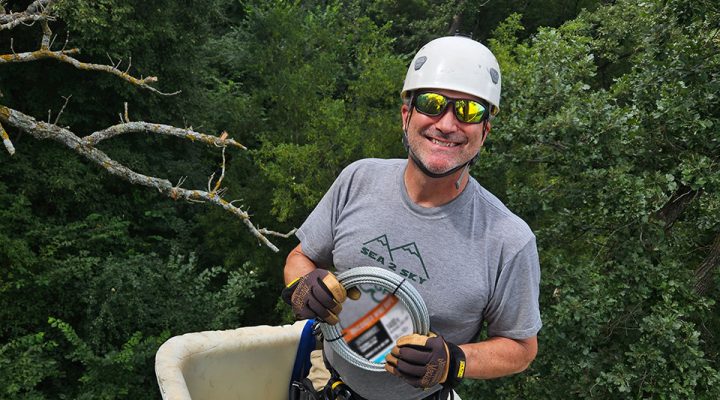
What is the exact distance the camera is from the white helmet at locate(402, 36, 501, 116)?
6.75ft

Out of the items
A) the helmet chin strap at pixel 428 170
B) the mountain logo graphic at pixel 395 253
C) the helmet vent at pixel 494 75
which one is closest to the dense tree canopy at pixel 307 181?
the helmet vent at pixel 494 75

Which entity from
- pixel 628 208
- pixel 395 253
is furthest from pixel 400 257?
pixel 628 208

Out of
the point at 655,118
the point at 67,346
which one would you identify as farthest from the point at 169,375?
the point at 67,346

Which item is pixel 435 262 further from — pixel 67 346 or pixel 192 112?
pixel 192 112

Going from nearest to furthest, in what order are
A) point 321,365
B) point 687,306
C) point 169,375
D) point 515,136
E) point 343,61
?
1. point 169,375
2. point 321,365
3. point 687,306
4. point 515,136
5. point 343,61

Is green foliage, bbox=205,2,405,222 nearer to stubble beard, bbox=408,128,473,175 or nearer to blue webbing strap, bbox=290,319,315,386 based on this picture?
blue webbing strap, bbox=290,319,315,386

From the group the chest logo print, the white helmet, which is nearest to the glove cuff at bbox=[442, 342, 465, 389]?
the chest logo print

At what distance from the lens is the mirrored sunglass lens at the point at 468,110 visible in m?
2.03

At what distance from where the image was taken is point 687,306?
505cm

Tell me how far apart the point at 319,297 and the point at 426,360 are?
1.34ft

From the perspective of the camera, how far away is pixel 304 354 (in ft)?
8.73

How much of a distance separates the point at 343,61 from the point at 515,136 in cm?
851

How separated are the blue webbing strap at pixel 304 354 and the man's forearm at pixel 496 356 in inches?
31.9

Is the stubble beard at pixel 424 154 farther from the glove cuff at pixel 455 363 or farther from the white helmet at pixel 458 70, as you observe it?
the glove cuff at pixel 455 363
